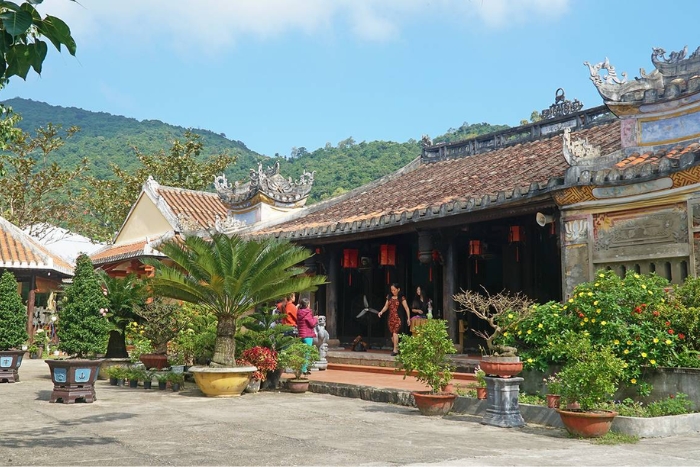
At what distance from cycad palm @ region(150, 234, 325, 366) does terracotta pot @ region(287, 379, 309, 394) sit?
1.09m

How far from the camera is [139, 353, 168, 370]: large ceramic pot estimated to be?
13.5 meters

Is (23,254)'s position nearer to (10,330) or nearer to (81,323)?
(10,330)

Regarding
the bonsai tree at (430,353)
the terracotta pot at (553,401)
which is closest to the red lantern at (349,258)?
the bonsai tree at (430,353)

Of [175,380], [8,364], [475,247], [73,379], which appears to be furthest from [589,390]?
[8,364]

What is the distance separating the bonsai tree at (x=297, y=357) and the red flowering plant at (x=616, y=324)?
381 cm

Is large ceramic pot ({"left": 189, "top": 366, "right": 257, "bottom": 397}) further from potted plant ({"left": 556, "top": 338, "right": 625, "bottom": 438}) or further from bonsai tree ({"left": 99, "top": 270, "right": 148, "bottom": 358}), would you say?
Result: potted plant ({"left": 556, "top": 338, "right": 625, "bottom": 438})

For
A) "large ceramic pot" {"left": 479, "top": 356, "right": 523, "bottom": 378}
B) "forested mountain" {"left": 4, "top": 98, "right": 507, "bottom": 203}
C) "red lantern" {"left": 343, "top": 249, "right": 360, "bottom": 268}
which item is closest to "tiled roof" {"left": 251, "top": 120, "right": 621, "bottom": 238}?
"red lantern" {"left": 343, "top": 249, "right": 360, "bottom": 268}

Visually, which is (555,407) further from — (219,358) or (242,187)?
(242,187)

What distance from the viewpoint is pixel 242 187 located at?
2044cm

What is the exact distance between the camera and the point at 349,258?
15773 millimetres

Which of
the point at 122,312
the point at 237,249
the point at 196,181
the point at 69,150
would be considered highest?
the point at 69,150

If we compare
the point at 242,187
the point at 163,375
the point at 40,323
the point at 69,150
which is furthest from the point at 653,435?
the point at 69,150

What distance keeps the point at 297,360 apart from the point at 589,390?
5.46 m

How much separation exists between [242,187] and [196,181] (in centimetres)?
1339
